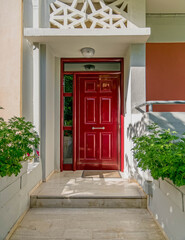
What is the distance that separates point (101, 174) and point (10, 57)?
280cm

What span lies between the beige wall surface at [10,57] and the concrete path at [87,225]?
168 centimetres

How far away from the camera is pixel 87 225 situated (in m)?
2.35

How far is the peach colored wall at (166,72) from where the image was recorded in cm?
401

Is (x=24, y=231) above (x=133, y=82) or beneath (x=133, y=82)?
beneath

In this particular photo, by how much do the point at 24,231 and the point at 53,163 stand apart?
1.96 meters

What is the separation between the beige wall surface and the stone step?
1432 millimetres

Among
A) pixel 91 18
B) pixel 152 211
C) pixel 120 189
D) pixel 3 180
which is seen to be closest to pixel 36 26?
pixel 91 18

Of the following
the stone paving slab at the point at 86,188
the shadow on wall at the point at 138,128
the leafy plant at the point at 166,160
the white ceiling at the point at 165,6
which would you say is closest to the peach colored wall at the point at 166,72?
the white ceiling at the point at 165,6

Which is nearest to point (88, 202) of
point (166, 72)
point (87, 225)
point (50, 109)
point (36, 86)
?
point (87, 225)

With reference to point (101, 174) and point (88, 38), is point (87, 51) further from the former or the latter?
point (101, 174)

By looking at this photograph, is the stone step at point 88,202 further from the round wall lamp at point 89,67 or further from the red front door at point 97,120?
the round wall lamp at point 89,67

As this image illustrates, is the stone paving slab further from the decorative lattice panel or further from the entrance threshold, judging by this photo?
the decorative lattice panel

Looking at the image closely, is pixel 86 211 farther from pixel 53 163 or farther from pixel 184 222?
pixel 53 163

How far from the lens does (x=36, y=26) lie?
3377mm
